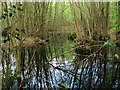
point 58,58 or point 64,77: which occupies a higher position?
point 58,58

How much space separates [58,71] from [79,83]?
257 millimetres

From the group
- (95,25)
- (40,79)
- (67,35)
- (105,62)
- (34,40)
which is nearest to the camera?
(40,79)

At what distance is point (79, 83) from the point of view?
182 cm

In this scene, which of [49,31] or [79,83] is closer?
[79,83]

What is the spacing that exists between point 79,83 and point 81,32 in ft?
8.64

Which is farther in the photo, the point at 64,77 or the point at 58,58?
the point at 58,58

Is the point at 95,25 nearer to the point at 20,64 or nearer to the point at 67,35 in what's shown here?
the point at 67,35

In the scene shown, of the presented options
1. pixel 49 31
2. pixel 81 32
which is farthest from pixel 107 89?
pixel 49 31

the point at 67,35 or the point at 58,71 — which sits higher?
the point at 67,35

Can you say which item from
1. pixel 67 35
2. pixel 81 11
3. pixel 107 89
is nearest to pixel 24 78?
pixel 107 89

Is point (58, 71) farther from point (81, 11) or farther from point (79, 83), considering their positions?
point (81, 11)


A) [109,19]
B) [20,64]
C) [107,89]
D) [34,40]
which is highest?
[109,19]

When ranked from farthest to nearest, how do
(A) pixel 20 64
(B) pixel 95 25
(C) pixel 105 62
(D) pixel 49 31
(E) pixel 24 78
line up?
(D) pixel 49 31, (B) pixel 95 25, (C) pixel 105 62, (A) pixel 20 64, (E) pixel 24 78

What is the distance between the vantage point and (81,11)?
418 centimetres
